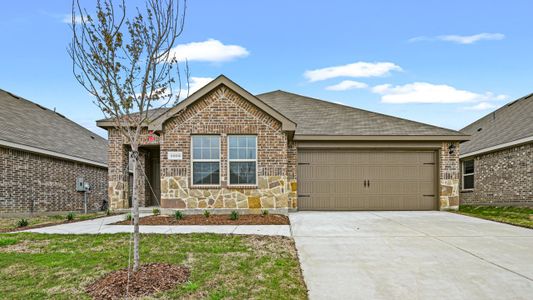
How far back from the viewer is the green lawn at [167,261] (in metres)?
4.29

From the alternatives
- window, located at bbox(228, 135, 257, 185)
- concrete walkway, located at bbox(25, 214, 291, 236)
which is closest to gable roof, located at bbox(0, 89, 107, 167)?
concrete walkway, located at bbox(25, 214, 291, 236)

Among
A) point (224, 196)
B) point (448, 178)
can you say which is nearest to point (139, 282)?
point (224, 196)

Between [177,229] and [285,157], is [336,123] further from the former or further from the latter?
[177,229]

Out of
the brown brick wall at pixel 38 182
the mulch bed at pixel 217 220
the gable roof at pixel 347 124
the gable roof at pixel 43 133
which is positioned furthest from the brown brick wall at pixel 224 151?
the gable roof at pixel 43 133

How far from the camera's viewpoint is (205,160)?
11.6 m

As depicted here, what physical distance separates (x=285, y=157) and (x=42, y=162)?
1065 cm

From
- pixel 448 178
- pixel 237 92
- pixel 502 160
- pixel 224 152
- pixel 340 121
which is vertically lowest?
pixel 448 178

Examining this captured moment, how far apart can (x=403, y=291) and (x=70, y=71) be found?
5.38m

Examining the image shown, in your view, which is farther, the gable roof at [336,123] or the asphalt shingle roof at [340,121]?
the asphalt shingle roof at [340,121]

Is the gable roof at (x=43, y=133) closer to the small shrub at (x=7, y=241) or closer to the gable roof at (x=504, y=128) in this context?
the small shrub at (x=7, y=241)

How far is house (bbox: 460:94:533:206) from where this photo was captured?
46.6ft

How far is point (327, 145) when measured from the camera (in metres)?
13.2

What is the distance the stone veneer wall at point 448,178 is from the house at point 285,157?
38mm

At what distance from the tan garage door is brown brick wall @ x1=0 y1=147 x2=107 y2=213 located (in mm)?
10783
